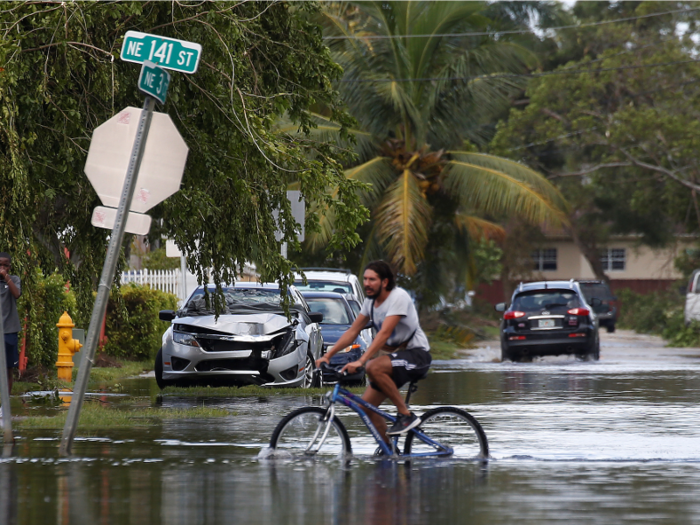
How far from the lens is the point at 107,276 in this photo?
10.3 metres

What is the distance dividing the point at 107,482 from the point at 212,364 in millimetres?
8034

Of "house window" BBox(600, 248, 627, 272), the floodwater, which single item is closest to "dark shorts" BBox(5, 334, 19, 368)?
the floodwater

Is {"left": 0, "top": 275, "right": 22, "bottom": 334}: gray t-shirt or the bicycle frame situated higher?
{"left": 0, "top": 275, "right": 22, "bottom": 334}: gray t-shirt

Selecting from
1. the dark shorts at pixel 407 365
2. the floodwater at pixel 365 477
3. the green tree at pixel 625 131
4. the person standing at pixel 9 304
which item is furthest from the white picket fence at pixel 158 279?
the green tree at pixel 625 131

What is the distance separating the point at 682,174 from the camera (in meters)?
46.0

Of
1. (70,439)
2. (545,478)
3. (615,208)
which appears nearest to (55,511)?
(70,439)

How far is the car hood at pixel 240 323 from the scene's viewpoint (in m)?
16.9

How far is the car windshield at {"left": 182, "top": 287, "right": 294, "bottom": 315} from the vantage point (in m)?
17.6

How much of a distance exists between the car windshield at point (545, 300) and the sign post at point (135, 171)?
1752cm

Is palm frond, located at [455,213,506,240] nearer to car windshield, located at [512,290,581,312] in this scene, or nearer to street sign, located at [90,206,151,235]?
car windshield, located at [512,290,581,312]

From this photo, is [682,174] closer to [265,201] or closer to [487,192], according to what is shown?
[487,192]

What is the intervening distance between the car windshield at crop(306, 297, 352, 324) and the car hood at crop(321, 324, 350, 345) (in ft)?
1.40

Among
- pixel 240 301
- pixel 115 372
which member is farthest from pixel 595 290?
pixel 240 301

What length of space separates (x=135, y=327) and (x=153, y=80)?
13.6m
